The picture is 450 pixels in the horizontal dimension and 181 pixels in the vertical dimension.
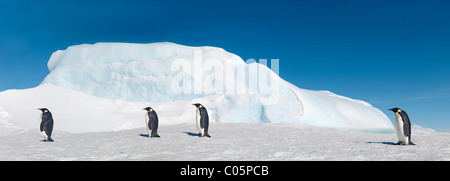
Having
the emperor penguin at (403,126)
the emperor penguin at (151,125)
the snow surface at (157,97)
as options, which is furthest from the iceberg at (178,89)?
the emperor penguin at (403,126)

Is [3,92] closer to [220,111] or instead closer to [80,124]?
[80,124]

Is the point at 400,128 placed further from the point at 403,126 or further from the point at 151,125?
the point at 151,125

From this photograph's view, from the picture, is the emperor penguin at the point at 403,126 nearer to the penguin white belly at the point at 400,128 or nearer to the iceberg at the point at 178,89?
the penguin white belly at the point at 400,128

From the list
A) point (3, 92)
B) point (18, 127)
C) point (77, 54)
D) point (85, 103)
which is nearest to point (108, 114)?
point (85, 103)

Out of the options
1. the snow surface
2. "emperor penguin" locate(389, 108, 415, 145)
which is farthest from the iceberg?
"emperor penguin" locate(389, 108, 415, 145)

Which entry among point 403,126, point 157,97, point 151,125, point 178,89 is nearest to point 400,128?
point 403,126

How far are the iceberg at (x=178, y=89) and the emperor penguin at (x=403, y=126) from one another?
14212 millimetres

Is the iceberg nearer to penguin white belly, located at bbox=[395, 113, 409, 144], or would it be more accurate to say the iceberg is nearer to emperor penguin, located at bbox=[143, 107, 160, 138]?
emperor penguin, located at bbox=[143, 107, 160, 138]

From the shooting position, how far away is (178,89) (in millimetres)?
24828

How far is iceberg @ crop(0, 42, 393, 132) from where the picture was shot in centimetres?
2198

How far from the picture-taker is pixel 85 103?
21.3 meters

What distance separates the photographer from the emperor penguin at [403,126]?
27.3ft
